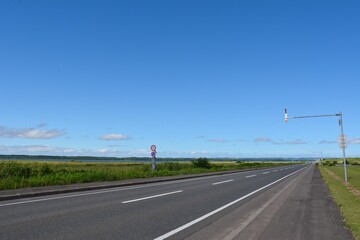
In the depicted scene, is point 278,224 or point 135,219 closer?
point 278,224

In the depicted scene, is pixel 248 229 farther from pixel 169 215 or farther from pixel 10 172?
pixel 10 172

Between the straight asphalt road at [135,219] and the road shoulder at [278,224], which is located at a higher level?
the straight asphalt road at [135,219]

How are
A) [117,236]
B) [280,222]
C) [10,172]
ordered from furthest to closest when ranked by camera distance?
[10,172] < [280,222] < [117,236]

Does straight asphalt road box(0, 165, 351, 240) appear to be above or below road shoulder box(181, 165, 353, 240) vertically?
above

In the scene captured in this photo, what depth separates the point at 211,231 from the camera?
26.2 feet

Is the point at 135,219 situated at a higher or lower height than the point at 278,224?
higher

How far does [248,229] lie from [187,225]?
58.5 inches

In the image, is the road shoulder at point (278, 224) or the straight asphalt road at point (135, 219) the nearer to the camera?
the straight asphalt road at point (135, 219)

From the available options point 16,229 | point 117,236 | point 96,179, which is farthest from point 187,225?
point 96,179

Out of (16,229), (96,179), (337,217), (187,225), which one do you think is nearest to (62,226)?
(16,229)

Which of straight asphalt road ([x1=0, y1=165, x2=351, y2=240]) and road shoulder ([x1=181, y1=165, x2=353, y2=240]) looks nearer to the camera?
straight asphalt road ([x1=0, y1=165, x2=351, y2=240])

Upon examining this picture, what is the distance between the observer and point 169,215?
9930 millimetres

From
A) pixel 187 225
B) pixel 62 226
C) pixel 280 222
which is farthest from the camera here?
pixel 280 222

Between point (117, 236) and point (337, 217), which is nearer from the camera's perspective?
point (117, 236)
